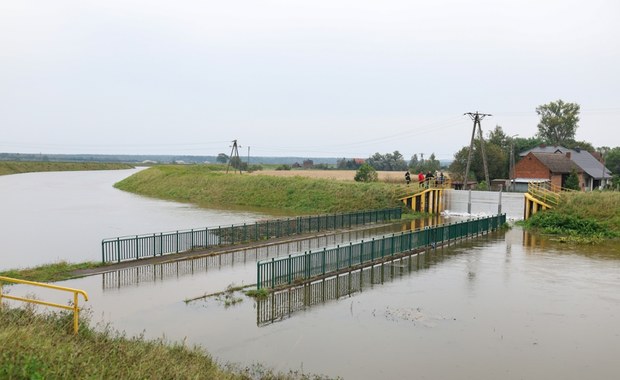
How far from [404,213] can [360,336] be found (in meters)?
31.8

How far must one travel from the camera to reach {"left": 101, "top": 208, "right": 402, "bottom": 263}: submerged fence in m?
22.8

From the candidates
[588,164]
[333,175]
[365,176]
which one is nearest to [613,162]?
[588,164]

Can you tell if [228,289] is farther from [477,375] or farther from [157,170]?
[157,170]

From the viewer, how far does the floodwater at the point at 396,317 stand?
1243 cm

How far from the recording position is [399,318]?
15633 mm

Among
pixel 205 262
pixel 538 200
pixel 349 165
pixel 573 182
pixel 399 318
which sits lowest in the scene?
pixel 399 318

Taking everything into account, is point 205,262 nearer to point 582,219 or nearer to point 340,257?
point 340,257

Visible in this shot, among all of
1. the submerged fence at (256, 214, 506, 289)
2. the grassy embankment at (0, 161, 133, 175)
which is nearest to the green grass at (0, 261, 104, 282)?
the submerged fence at (256, 214, 506, 289)

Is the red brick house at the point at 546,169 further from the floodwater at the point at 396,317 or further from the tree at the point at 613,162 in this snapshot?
the floodwater at the point at 396,317

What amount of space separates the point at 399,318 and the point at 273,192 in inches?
1645

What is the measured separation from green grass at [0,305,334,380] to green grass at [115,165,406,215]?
35.7 meters

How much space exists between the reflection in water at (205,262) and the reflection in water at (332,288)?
4764mm

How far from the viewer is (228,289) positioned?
18.2 meters

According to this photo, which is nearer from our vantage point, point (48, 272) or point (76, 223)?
point (48, 272)
